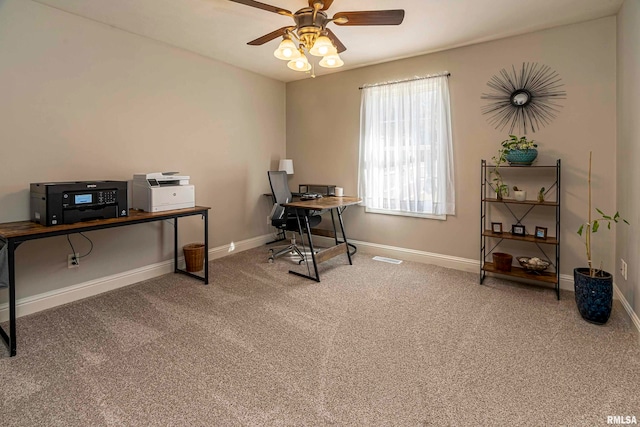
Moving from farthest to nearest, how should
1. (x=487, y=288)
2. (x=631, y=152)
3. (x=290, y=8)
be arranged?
(x=487, y=288) → (x=290, y=8) → (x=631, y=152)

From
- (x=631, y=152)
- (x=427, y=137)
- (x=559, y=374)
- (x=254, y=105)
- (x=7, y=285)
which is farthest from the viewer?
(x=254, y=105)

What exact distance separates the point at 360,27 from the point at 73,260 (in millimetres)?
3374

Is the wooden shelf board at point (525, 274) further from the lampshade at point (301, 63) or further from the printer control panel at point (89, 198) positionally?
the printer control panel at point (89, 198)

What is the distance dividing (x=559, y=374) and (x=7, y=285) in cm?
337

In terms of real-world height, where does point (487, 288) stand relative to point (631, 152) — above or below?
below

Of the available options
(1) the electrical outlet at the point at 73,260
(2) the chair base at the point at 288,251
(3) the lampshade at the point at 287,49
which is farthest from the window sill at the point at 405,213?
(1) the electrical outlet at the point at 73,260

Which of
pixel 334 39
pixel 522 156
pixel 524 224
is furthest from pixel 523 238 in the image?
pixel 334 39

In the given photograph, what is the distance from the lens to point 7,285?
2.05m

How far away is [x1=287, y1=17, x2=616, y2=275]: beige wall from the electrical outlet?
9.71 feet

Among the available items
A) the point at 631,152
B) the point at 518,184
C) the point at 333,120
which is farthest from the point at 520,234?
the point at 333,120

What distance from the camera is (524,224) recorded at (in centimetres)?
329

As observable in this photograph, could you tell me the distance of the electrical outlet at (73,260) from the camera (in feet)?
9.38

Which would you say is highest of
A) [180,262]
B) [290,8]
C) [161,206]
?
[290,8]

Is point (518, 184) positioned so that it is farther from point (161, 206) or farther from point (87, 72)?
point (87, 72)
